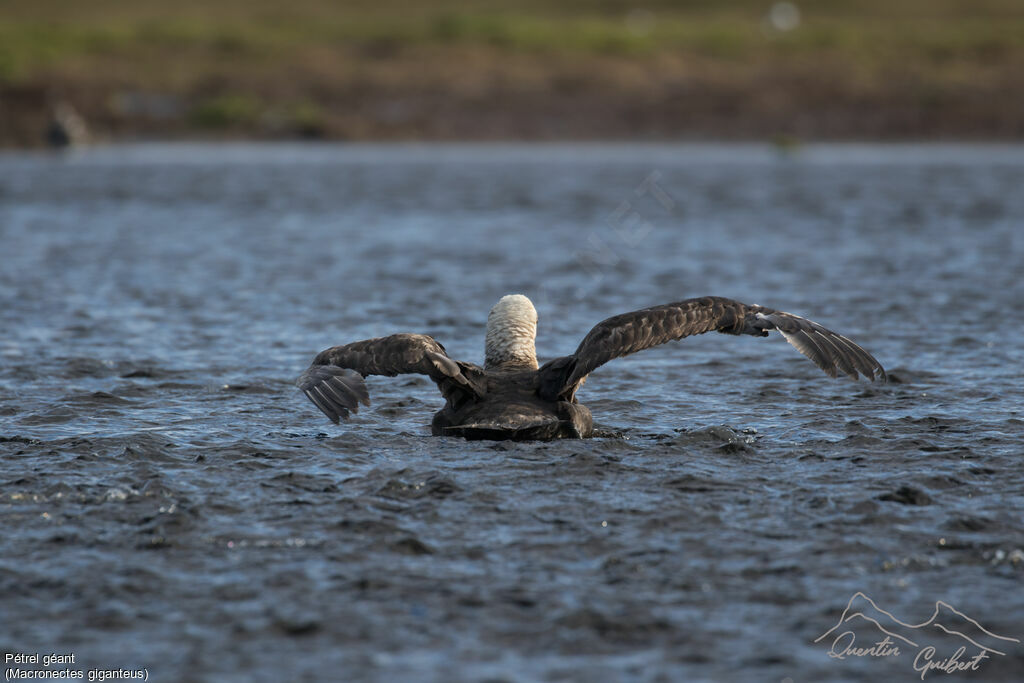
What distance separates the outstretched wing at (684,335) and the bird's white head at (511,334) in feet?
2.14

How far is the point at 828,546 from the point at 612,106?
1802 inches

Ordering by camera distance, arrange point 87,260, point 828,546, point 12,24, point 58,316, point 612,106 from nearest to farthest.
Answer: point 828,546, point 58,316, point 87,260, point 612,106, point 12,24

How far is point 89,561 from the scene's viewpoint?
8.48 m

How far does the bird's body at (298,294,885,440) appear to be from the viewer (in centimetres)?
1142

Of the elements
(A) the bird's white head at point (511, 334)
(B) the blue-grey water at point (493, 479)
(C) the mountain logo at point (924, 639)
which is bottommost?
(C) the mountain logo at point (924, 639)

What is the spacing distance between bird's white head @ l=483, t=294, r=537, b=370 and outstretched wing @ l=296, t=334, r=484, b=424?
811mm

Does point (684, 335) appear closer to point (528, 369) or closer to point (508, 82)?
point (528, 369)

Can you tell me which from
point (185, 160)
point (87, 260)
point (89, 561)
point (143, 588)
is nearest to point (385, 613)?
point (143, 588)

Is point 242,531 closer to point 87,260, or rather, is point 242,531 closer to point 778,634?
point 778,634

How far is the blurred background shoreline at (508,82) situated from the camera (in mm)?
51656

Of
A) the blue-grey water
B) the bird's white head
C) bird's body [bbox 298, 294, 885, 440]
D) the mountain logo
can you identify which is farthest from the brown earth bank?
A: the mountain logo

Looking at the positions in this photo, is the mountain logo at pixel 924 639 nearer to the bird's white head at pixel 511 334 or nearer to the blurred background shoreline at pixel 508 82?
the bird's white head at pixel 511 334

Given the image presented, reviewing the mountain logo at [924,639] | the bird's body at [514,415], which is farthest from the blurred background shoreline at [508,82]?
the mountain logo at [924,639]

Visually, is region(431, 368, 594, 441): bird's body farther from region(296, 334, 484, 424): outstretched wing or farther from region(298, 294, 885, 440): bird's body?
region(296, 334, 484, 424): outstretched wing
